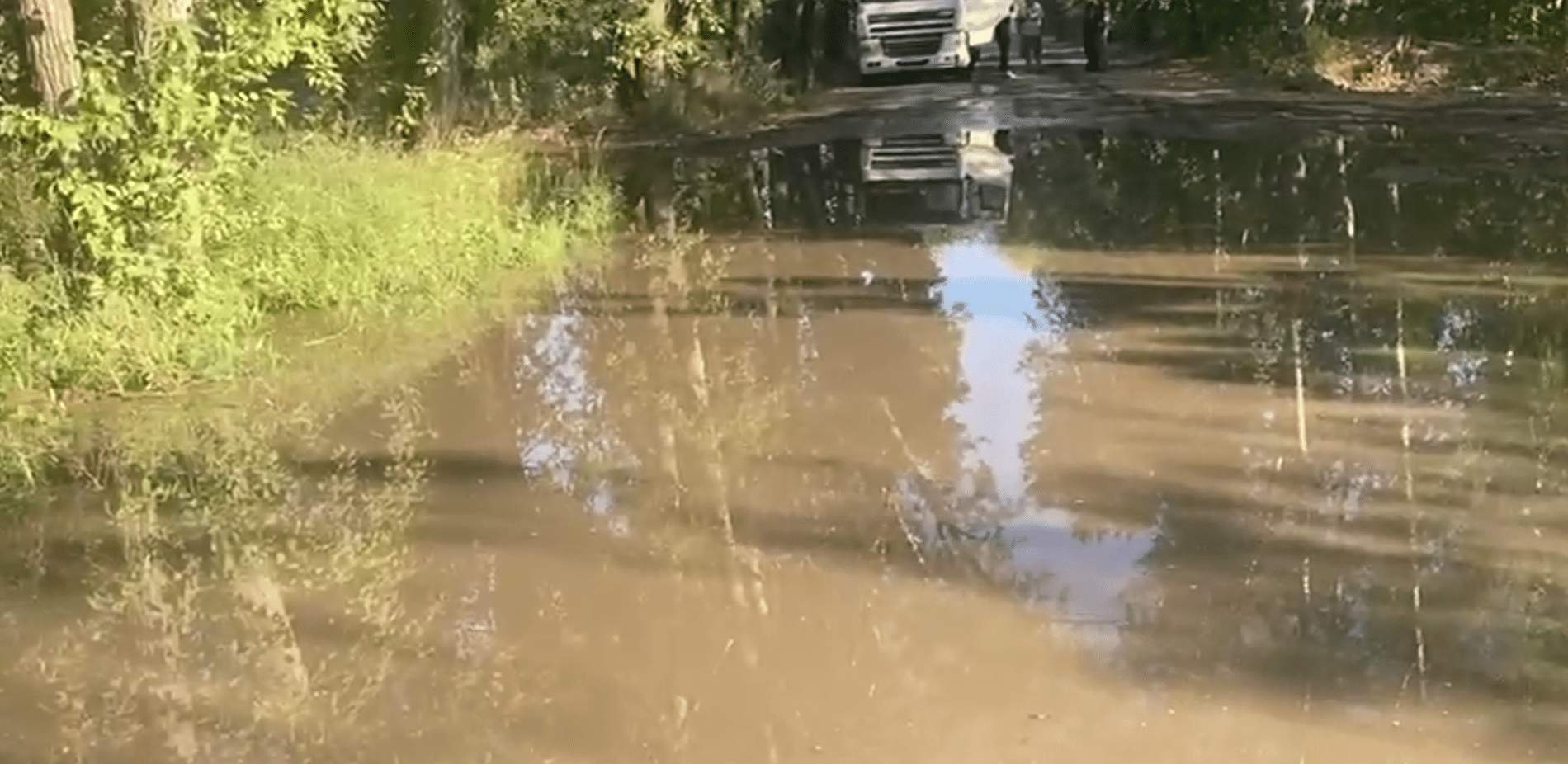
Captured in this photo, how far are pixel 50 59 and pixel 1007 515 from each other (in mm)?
5955

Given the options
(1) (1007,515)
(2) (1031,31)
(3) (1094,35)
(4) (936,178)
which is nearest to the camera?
(1) (1007,515)

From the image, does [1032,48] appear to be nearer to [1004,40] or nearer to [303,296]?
[1004,40]

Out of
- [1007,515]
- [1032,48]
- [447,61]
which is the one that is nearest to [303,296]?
[1007,515]

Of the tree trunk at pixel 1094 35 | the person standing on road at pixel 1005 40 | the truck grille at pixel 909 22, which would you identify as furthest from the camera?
the tree trunk at pixel 1094 35

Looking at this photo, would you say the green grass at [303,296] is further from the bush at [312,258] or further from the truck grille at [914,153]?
the truck grille at [914,153]

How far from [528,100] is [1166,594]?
55.3ft

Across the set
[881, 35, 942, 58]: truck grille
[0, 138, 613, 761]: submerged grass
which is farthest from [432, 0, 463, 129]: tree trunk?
[881, 35, 942, 58]: truck grille

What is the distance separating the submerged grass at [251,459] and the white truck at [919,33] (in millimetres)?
11680

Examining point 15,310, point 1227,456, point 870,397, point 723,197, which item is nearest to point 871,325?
point 870,397

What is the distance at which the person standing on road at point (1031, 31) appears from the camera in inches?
1079

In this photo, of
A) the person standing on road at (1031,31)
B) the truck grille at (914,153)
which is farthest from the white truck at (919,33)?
the truck grille at (914,153)

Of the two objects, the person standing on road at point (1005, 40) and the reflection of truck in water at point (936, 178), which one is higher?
the person standing on road at point (1005, 40)

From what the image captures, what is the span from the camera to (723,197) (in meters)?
15.1

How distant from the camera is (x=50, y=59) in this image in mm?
8812
